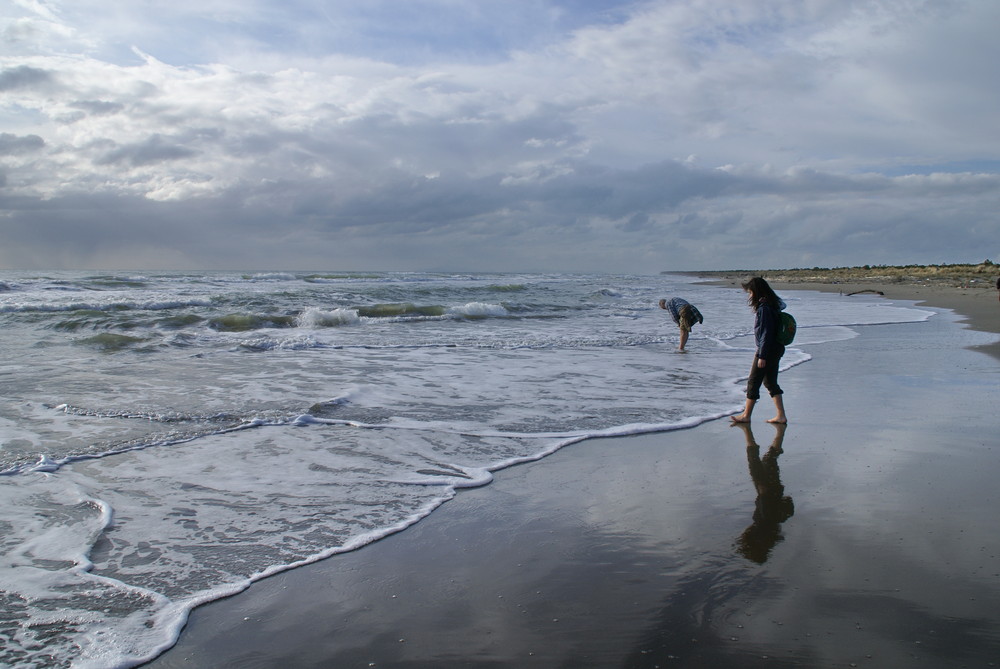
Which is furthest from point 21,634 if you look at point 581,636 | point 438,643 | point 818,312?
point 818,312

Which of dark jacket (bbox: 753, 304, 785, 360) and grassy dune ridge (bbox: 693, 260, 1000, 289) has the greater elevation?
grassy dune ridge (bbox: 693, 260, 1000, 289)

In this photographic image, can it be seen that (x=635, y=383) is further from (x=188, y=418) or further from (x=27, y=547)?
(x=27, y=547)

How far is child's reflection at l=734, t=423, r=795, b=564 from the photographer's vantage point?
3346mm

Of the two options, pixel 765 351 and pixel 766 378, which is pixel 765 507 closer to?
pixel 766 378

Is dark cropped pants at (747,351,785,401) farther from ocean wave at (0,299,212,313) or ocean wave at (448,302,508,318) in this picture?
ocean wave at (0,299,212,313)

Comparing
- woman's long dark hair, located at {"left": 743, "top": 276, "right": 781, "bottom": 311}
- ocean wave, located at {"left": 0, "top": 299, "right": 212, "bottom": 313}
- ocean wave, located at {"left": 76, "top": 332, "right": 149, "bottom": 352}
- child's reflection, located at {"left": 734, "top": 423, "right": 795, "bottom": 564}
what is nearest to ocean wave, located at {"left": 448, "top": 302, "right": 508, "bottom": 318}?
ocean wave, located at {"left": 0, "top": 299, "right": 212, "bottom": 313}

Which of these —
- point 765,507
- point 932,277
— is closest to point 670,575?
point 765,507

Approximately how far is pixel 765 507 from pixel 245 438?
14.7 feet

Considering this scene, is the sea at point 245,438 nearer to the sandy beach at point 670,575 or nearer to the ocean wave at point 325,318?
the sandy beach at point 670,575

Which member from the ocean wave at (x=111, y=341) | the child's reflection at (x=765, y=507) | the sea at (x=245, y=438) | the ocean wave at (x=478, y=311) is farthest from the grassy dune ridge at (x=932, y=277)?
the ocean wave at (x=111, y=341)

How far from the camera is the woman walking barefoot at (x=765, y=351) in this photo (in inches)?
255

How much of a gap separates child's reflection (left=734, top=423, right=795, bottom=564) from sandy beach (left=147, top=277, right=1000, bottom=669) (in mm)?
16

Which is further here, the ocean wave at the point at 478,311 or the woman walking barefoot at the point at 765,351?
the ocean wave at the point at 478,311

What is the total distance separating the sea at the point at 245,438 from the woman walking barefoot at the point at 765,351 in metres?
0.49
